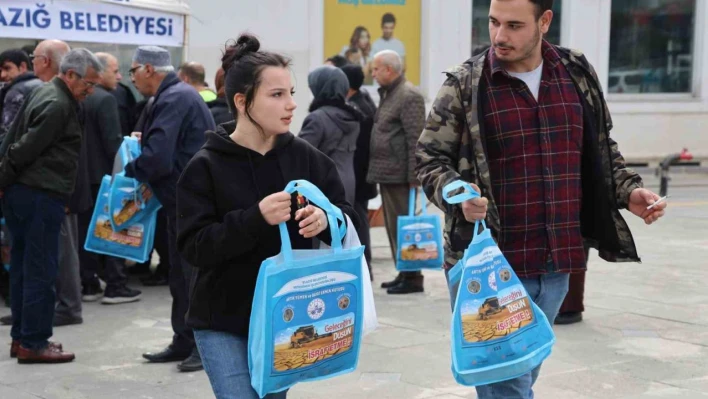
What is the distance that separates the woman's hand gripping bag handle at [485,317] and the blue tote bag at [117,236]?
13.1 ft

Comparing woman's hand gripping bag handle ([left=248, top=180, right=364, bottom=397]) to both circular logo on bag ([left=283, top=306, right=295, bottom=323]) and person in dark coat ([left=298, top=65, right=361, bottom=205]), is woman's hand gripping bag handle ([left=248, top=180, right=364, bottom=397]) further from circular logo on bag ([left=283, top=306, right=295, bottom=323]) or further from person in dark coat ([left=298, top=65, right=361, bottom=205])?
person in dark coat ([left=298, top=65, right=361, bottom=205])

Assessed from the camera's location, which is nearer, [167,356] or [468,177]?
[468,177]

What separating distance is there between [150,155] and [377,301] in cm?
272

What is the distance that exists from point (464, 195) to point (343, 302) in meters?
0.53

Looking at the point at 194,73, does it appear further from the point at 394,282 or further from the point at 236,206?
the point at 236,206

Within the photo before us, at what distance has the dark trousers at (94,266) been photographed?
28.2 feet

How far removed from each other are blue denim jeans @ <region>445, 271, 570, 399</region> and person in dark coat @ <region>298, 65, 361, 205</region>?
4.39 m

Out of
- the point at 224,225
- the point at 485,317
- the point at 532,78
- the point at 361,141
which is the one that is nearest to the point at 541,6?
the point at 532,78

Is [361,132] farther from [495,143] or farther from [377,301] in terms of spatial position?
[495,143]

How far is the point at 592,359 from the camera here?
6492 millimetres

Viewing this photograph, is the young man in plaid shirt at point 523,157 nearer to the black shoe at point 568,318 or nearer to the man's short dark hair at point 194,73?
the black shoe at point 568,318

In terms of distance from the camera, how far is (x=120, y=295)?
859 centimetres

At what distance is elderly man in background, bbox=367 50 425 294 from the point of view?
8.70m

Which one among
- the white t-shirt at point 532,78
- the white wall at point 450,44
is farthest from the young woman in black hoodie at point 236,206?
the white wall at point 450,44
